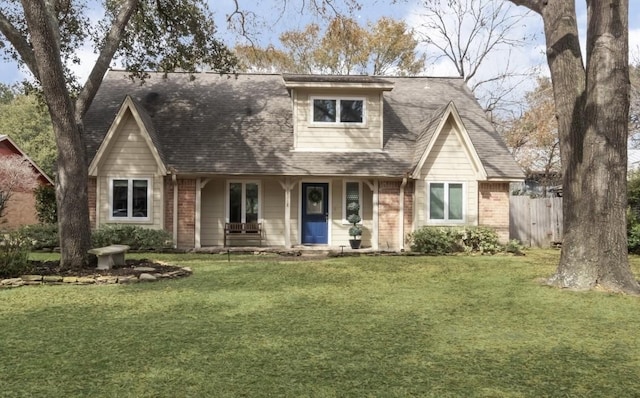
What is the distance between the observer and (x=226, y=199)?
56.9 ft

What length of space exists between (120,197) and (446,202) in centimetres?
1117

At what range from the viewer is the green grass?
13.5ft

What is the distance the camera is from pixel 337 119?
56.9 feet

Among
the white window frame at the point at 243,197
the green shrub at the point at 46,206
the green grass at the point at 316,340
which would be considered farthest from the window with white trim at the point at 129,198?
the green grass at the point at 316,340

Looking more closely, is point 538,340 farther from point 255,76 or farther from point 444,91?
point 255,76

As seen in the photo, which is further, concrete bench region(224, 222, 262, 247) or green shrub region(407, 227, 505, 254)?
concrete bench region(224, 222, 262, 247)

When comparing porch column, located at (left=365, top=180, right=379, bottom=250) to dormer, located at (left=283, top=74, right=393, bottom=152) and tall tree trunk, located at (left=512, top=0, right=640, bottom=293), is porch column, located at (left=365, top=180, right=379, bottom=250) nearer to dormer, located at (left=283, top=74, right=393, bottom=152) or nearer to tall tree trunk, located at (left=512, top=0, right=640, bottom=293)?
dormer, located at (left=283, top=74, right=393, bottom=152)

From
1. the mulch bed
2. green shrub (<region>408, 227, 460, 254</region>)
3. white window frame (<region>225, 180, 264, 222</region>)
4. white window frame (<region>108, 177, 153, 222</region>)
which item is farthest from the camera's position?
white window frame (<region>225, 180, 264, 222</region>)

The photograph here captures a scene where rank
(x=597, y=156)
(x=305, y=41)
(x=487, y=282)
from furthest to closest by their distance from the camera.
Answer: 1. (x=305, y=41)
2. (x=487, y=282)
3. (x=597, y=156)

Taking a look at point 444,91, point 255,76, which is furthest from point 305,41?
point 444,91

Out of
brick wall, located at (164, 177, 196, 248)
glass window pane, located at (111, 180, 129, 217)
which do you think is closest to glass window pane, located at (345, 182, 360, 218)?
brick wall, located at (164, 177, 196, 248)

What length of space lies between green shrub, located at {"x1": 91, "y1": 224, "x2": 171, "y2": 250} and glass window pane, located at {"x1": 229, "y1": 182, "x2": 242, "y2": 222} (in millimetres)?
2669

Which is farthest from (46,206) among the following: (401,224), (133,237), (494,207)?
(494,207)

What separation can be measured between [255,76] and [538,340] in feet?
59.5
